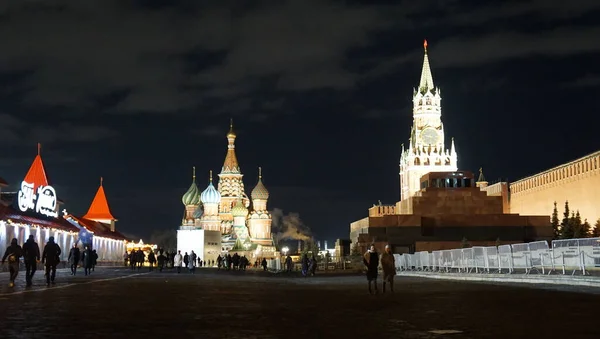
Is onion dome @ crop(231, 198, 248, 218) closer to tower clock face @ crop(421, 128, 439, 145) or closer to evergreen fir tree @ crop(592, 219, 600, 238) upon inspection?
tower clock face @ crop(421, 128, 439, 145)

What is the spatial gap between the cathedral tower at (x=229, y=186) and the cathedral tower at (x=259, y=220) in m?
2.63

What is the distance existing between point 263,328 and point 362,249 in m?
53.1

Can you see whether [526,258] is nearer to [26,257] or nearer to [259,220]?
[26,257]

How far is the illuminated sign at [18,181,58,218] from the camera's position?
44625 millimetres

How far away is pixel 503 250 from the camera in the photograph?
2461 centimetres

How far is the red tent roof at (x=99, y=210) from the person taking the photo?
285 ft

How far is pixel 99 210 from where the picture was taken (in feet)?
287

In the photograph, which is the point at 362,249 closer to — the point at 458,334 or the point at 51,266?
the point at 51,266

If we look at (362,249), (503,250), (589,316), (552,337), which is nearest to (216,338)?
(552,337)

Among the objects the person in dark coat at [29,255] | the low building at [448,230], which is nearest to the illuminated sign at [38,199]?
the low building at [448,230]

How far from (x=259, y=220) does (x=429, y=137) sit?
3788 centimetres

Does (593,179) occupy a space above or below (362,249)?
above

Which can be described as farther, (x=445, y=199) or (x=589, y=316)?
(x=445, y=199)

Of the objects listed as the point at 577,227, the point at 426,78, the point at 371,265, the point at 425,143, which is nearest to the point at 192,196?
the point at 425,143
